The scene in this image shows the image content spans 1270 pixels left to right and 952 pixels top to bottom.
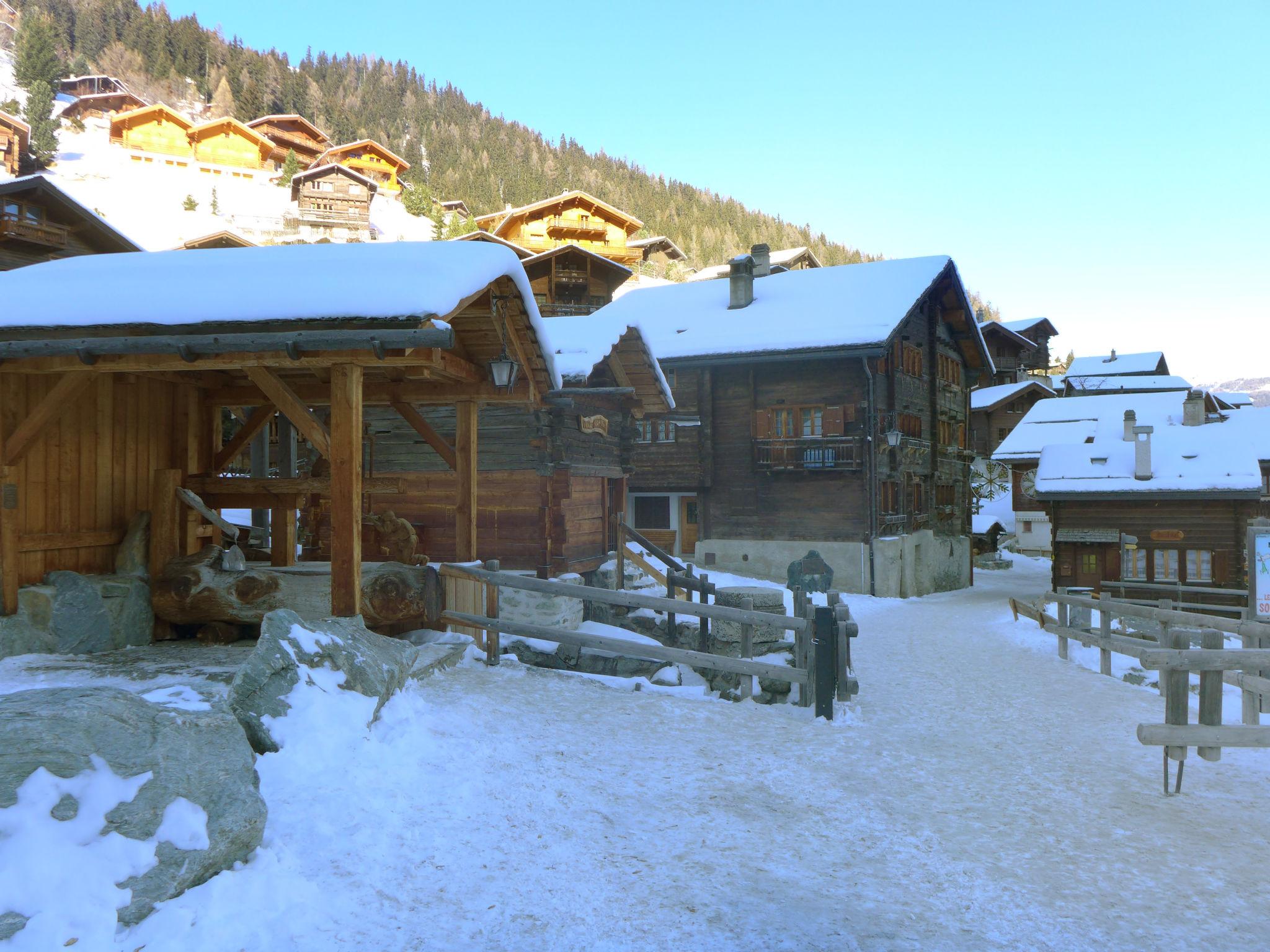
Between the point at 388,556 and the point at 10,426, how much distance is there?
216 inches

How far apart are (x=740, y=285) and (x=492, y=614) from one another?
1950cm

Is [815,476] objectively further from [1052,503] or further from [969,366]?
[969,366]

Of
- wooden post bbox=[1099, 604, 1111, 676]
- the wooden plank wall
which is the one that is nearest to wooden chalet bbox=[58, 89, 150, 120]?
the wooden plank wall

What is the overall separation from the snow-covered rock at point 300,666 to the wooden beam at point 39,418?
3.52 meters

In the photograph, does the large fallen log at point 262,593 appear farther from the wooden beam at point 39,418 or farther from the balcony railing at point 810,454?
the balcony railing at point 810,454

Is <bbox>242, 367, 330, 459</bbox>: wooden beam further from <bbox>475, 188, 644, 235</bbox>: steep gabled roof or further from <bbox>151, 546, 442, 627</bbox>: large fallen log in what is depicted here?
<bbox>475, 188, 644, 235</bbox>: steep gabled roof

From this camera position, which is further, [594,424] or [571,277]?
[571,277]

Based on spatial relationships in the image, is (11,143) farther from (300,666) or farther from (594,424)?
(300,666)

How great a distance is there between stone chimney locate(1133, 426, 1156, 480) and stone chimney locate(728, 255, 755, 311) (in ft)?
36.7

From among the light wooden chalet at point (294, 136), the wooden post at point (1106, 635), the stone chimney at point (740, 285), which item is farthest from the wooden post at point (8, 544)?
the light wooden chalet at point (294, 136)

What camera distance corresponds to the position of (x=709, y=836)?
18.0 feet

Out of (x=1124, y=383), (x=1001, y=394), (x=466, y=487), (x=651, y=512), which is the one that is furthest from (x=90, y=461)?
(x=1124, y=383)

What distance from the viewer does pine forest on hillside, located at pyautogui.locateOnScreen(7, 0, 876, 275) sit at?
96875 millimetres

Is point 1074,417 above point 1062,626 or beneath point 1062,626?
above
